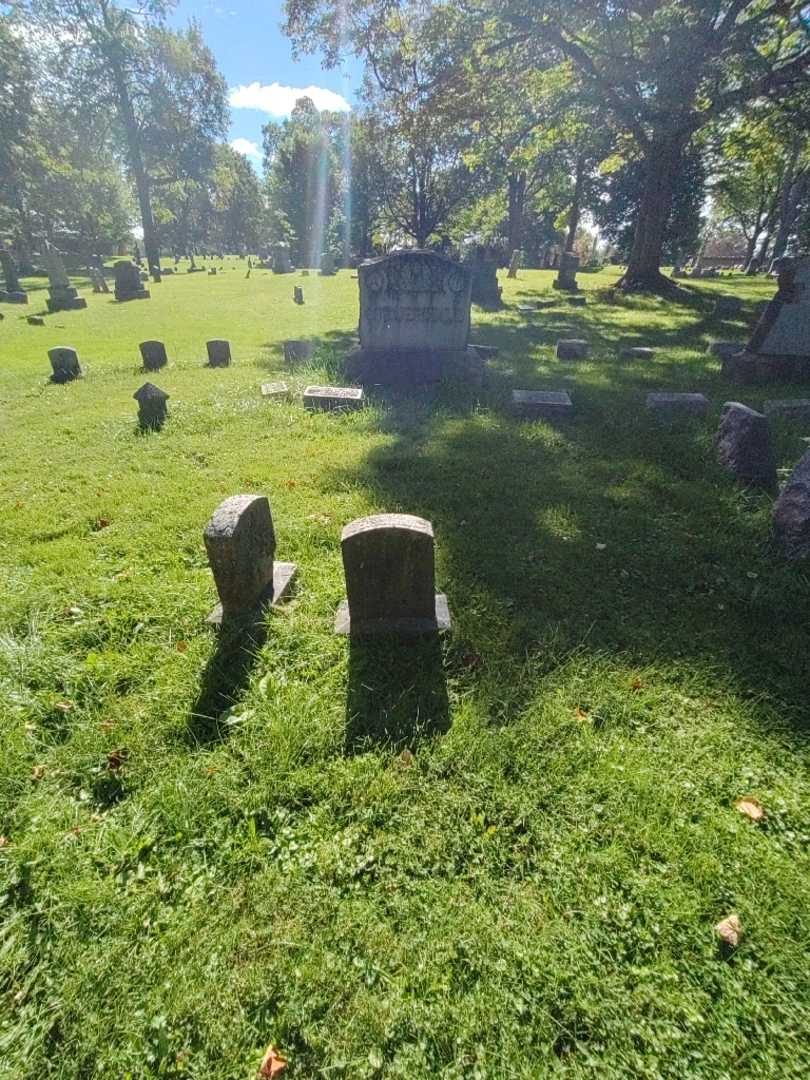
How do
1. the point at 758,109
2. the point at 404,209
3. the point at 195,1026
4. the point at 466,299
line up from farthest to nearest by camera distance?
the point at 404,209, the point at 758,109, the point at 466,299, the point at 195,1026

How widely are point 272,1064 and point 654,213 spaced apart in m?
20.8

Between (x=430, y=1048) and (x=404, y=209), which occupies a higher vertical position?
(x=404, y=209)

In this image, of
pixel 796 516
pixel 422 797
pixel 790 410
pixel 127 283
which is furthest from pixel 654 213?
pixel 127 283

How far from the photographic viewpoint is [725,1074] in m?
1.51

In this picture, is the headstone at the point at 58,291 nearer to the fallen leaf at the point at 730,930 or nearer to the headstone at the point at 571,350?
the headstone at the point at 571,350

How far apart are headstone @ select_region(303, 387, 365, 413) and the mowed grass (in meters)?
2.79

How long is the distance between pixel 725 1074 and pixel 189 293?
27.4 meters

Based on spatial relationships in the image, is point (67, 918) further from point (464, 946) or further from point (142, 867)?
point (464, 946)

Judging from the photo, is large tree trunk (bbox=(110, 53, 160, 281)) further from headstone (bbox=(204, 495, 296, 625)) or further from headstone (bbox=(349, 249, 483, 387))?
headstone (bbox=(204, 495, 296, 625))

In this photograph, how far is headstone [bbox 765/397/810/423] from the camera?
249 inches

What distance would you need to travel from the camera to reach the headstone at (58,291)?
740 inches

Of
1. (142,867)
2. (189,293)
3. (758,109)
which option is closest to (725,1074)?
(142,867)

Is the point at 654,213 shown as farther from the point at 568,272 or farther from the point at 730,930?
the point at 730,930

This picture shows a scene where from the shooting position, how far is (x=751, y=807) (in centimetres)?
221
